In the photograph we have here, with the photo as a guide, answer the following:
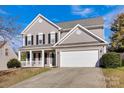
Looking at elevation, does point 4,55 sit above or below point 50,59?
above

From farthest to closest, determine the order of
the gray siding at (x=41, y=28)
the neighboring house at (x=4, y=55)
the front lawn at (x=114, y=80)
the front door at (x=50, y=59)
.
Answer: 1. the neighboring house at (x=4, y=55)
2. the gray siding at (x=41, y=28)
3. the front door at (x=50, y=59)
4. the front lawn at (x=114, y=80)

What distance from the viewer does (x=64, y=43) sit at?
30.1 m

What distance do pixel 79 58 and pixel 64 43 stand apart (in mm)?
2836

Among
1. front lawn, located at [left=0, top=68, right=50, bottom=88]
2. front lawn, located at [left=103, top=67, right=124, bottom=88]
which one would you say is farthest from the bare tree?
front lawn, located at [left=103, top=67, right=124, bottom=88]

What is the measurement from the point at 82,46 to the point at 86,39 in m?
0.97

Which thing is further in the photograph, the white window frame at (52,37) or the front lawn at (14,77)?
the white window frame at (52,37)

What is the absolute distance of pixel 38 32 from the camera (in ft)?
113

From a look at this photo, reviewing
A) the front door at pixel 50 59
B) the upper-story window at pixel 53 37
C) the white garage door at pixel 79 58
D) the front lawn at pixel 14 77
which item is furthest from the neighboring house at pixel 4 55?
the front lawn at pixel 14 77

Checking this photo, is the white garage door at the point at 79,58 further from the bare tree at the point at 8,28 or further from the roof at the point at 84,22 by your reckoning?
the bare tree at the point at 8,28

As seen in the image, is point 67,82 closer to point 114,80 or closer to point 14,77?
point 114,80

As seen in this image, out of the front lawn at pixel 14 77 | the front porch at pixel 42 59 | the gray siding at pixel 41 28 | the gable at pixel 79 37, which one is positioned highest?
the gray siding at pixel 41 28

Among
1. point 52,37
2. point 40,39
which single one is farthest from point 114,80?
point 40,39

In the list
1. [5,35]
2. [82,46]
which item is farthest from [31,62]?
[5,35]

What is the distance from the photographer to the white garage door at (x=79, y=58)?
27.8 m
